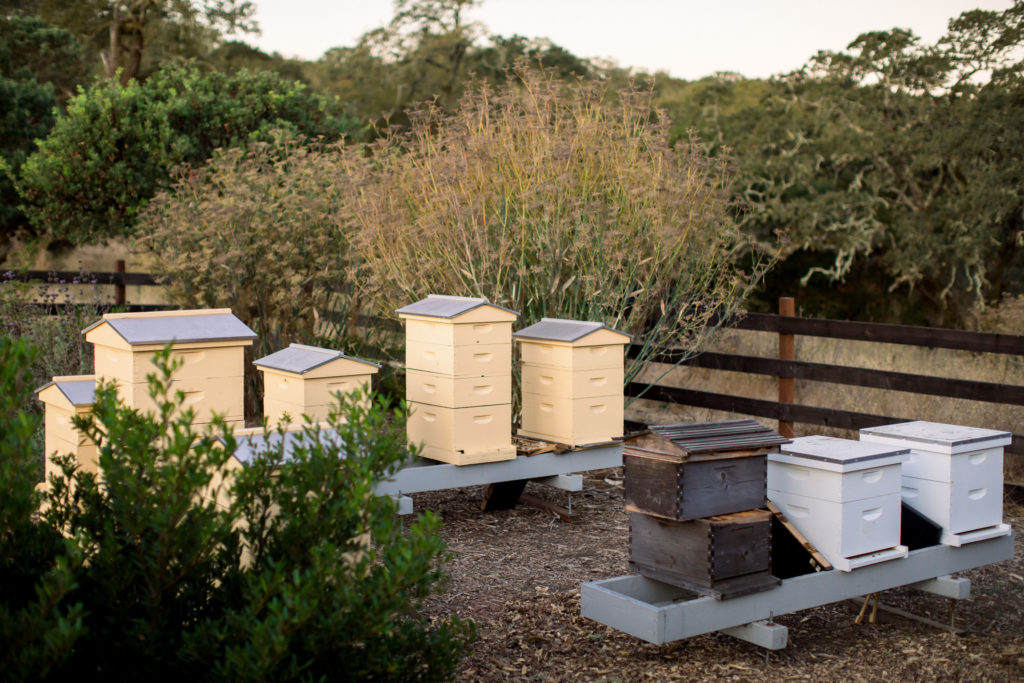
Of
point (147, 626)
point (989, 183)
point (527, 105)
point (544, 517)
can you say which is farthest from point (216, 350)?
point (989, 183)

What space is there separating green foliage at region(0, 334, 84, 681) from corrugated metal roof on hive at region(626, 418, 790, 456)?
6.09ft

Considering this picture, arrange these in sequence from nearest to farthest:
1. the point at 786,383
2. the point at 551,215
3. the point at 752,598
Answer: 1. the point at 752,598
2. the point at 551,215
3. the point at 786,383

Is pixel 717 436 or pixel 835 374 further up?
pixel 717 436

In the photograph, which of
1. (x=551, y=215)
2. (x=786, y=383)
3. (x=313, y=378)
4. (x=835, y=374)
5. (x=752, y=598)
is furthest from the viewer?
(x=786, y=383)

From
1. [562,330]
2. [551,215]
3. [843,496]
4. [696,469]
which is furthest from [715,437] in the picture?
[551,215]

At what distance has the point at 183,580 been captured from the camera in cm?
229

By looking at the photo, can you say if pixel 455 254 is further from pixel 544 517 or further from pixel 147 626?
pixel 147 626

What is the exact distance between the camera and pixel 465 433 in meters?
4.68

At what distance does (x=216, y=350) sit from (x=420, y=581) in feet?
6.02

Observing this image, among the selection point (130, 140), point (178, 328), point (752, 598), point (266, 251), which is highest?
point (130, 140)

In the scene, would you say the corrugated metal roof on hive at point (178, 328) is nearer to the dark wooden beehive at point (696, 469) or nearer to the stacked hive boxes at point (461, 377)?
the stacked hive boxes at point (461, 377)

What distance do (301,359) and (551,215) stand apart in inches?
94.3

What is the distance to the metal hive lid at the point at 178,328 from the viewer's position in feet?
12.3

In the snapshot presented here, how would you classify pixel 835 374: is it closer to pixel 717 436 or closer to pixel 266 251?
pixel 717 436
